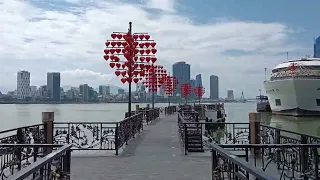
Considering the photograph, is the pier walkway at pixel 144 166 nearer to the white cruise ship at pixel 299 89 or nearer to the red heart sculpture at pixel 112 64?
the red heart sculpture at pixel 112 64

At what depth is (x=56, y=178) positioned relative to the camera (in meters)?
5.42

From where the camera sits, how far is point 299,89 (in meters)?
62.2

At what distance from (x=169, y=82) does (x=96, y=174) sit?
1606 inches

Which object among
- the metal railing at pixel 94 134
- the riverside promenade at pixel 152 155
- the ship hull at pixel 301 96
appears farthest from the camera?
the ship hull at pixel 301 96

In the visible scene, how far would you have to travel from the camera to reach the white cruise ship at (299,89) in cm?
6175

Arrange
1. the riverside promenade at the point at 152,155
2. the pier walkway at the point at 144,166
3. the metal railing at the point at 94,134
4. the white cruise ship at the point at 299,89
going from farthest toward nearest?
the white cruise ship at the point at 299,89
the metal railing at the point at 94,134
the pier walkway at the point at 144,166
the riverside promenade at the point at 152,155

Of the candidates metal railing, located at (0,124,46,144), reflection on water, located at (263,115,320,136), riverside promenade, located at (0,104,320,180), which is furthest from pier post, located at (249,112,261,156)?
reflection on water, located at (263,115,320,136)

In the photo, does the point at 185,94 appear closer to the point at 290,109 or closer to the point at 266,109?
the point at 290,109

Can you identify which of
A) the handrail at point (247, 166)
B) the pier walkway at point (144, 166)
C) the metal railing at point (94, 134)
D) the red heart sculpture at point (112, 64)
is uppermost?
the red heart sculpture at point (112, 64)

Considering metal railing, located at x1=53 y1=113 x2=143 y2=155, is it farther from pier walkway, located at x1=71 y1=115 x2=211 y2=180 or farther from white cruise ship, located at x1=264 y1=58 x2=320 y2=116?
white cruise ship, located at x1=264 y1=58 x2=320 y2=116

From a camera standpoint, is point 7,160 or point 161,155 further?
point 161,155

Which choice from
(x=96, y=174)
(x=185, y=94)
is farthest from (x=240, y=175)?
(x=185, y=94)

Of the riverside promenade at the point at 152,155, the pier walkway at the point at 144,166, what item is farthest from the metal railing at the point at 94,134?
the pier walkway at the point at 144,166

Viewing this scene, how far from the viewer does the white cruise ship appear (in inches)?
2431
